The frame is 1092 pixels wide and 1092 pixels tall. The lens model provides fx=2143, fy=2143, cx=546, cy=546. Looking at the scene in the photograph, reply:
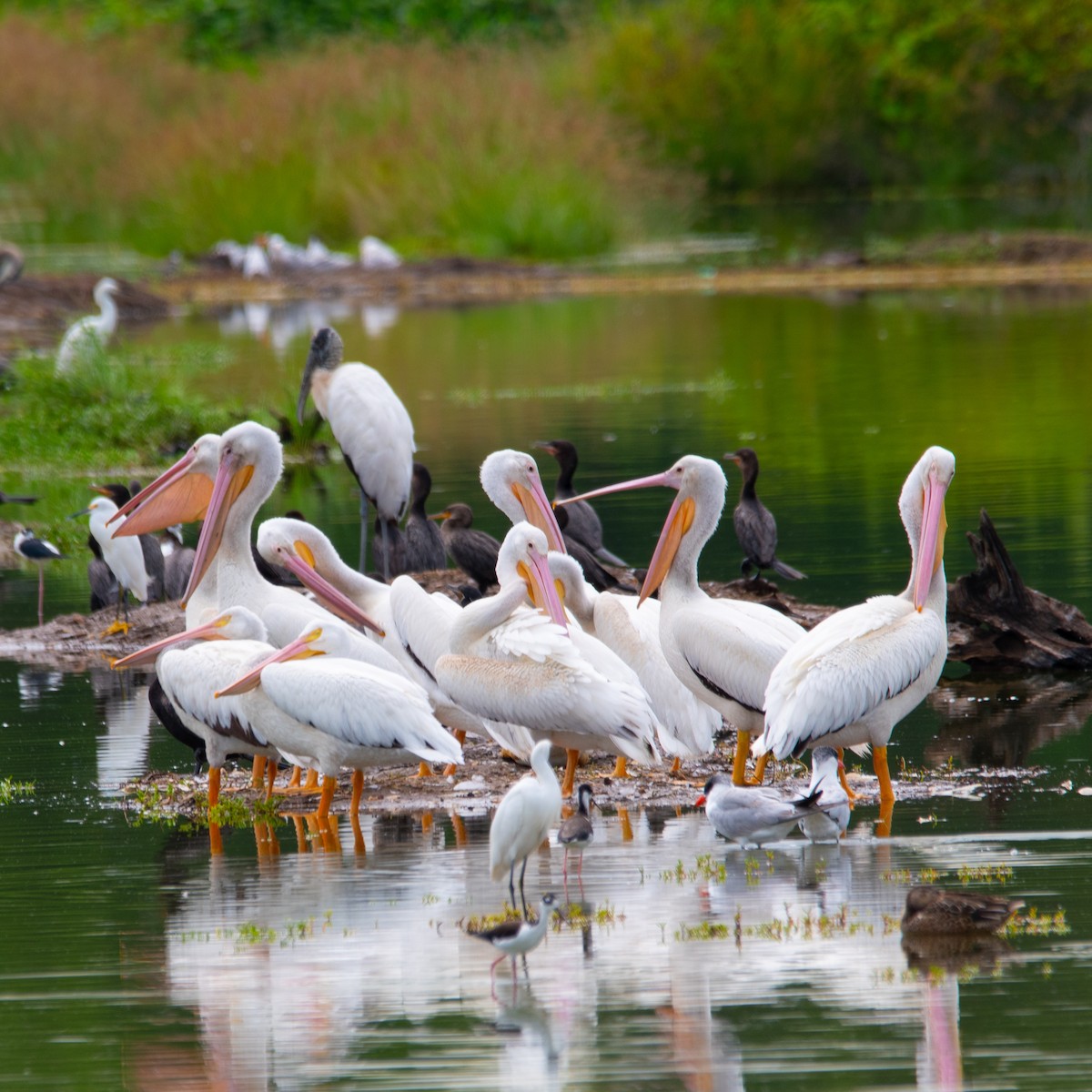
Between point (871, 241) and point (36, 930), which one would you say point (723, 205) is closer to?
point (871, 241)

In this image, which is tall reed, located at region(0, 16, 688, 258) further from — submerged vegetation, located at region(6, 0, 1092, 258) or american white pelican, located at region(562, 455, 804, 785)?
american white pelican, located at region(562, 455, 804, 785)

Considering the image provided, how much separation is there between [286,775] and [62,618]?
2.83m

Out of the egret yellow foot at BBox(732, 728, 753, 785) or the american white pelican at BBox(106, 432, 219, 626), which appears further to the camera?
the american white pelican at BBox(106, 432, 219, 626)

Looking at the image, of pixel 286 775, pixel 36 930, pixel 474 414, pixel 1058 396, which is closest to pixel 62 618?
pixel 286 775

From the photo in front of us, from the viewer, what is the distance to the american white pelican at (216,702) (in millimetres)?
6684

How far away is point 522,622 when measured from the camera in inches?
274

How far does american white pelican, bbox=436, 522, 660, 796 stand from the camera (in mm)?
6602

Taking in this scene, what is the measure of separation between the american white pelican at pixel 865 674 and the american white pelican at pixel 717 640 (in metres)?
0.28

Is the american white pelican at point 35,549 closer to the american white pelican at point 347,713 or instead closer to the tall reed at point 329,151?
the american white pelican at point 347,713

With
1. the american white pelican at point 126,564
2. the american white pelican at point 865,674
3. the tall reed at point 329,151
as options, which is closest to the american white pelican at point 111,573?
the american white pelican at point 126,564

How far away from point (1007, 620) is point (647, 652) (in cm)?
188

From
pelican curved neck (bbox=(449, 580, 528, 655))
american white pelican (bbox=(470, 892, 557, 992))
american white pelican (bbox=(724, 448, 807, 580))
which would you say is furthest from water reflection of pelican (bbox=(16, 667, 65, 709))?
american white pelican (bbox=(470, 892, 557, 992))

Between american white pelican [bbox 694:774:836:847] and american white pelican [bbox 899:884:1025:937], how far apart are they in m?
0.90

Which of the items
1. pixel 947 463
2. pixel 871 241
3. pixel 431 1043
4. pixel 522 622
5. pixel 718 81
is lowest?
pixel 431 1043
